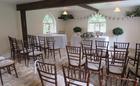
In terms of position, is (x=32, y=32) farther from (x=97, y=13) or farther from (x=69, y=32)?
(x=97, y=13)

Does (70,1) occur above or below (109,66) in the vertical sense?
above

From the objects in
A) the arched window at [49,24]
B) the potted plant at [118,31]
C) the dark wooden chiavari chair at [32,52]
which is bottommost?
the dark wooden chiavari chair at [32,52]

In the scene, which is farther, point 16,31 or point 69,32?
point 69,32

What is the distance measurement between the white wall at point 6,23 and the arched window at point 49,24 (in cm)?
224

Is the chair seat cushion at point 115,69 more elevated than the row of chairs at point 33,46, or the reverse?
the row of chairs at point 33,46

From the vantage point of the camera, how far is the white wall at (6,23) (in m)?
5.14

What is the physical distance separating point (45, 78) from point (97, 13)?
6.58 metres

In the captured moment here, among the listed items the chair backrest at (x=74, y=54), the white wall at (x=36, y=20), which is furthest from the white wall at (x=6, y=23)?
the chair backrest at (x=74, y=54)

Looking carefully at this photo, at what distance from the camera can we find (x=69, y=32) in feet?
29.8

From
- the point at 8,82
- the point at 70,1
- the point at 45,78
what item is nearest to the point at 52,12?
the point at 70,1

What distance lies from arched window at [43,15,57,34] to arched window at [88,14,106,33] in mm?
2341

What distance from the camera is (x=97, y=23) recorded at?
833cm

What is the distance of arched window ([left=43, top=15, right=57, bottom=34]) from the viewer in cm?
769

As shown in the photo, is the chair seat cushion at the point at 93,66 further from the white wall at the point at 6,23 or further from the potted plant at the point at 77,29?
the potted plant at the point at 77,29
